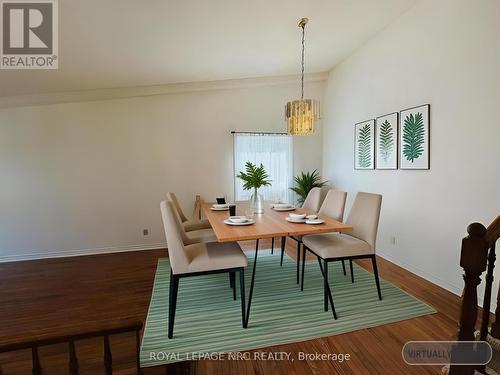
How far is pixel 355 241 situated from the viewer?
98.0 inches

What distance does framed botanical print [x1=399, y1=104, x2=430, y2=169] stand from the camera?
2895 millimetres

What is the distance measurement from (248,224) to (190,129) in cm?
258

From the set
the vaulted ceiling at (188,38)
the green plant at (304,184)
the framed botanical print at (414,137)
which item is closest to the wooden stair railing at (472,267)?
the framed botanical print at (414,137)

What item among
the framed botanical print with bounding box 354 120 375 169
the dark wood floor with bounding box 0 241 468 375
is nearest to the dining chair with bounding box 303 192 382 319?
the dark wood floor with bounding box 0 241 468 375

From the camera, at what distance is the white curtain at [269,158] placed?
4582mm

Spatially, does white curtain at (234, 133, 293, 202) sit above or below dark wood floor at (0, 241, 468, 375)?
above

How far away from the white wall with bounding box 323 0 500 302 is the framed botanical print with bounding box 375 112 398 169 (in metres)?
0.11

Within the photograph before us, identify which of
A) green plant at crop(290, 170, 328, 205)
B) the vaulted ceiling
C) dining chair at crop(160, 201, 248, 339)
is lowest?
dining chair at crop(160, 201, 248, 339)

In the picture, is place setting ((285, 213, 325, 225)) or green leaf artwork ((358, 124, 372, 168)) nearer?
place setting ((285, 213, 325, 225))

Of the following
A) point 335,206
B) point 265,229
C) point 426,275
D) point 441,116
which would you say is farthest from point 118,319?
point 441,116

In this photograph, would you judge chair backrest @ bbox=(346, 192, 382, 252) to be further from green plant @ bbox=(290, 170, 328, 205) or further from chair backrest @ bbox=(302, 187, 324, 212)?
green plant @ bbox=(290, 170, 328, 205)

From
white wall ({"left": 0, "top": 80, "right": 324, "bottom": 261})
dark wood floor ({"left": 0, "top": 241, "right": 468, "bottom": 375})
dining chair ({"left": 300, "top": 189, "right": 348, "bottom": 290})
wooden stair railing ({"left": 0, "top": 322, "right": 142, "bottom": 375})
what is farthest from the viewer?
white wall ({"left": 0, "top": 80, "right": 324, "bottom": 261})

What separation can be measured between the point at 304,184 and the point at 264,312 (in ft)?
9.02

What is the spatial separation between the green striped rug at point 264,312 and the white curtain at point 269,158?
1.95 m
